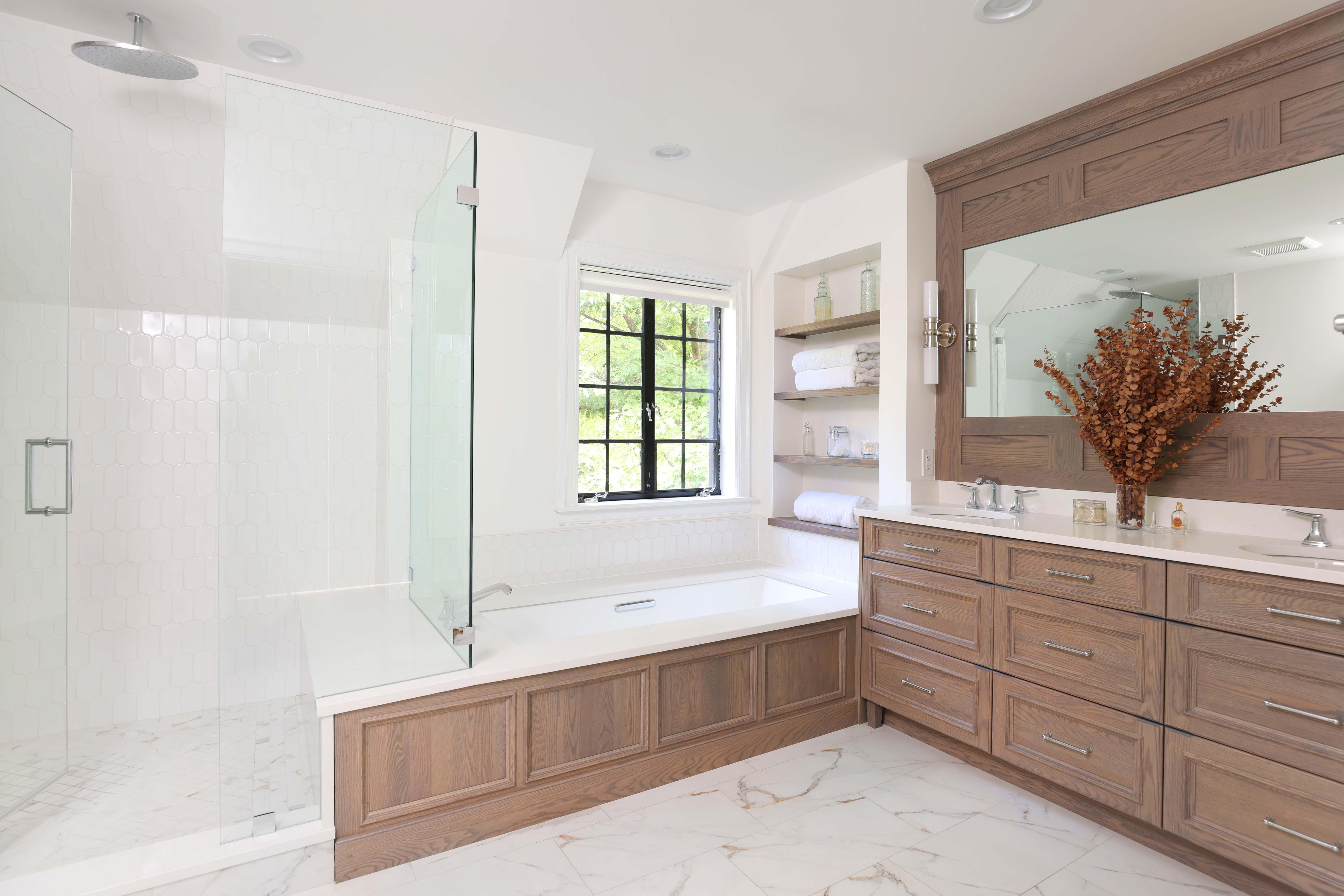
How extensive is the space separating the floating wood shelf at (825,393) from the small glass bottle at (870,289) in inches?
16.3

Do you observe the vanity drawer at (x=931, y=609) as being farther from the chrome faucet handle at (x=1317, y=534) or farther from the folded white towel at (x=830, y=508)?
the chrome faucet handle at (x=1317, y=534)

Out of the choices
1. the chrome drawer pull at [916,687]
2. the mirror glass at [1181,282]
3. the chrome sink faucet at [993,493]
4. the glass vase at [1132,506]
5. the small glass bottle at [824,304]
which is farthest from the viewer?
the small glass bottle at [824,304]

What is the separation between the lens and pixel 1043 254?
2.74 meters

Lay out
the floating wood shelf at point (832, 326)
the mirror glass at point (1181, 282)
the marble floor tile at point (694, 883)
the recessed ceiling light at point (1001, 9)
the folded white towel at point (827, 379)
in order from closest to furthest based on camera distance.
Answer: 1. the marble floor tile at point (694, 883)
2. the recessed ceiling light at point (1001, 9)
3. the mirror glass at point (1181, 282)
4. the floating wood shelf at point (832, 326)
5. the folded white towel at point (827, 379)

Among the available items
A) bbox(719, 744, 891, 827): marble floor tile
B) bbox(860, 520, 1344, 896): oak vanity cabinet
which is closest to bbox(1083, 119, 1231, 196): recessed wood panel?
bbox(860, 520, 1344, 896): oak vanity cabinet

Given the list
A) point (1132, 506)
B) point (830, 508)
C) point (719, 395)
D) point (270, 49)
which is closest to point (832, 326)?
point (719, 395)

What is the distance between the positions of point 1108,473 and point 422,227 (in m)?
2.54

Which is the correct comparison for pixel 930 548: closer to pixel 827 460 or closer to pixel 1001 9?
pixel 827 460

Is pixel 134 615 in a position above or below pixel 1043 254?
below

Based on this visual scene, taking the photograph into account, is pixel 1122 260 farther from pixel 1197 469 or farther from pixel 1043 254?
pixel 1197 469

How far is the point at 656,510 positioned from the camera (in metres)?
3.64

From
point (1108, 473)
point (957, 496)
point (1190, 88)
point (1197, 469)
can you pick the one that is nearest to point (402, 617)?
point (957, 496)

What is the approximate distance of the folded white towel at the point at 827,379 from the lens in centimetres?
338

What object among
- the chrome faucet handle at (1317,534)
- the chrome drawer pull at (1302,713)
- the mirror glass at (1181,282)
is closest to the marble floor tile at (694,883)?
the chrome drawer pull at (1302,713)
